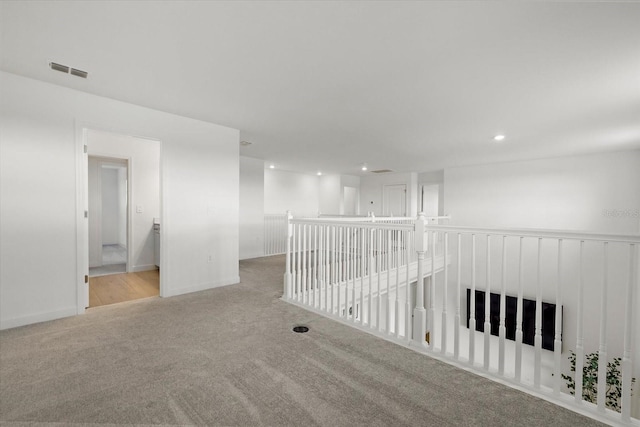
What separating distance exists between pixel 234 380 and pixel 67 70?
3.17 m

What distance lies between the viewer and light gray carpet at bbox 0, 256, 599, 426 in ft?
5.51

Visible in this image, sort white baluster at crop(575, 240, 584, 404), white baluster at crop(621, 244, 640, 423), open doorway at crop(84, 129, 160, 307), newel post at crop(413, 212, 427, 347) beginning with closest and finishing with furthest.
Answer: white baluster at crop(621, 244, 640, 423) → white baluster at crop(575, 240, 584, 404) → newel post at crop(413, 212, 427, 347) → open doorway at crop(84, 129, 160, 307)

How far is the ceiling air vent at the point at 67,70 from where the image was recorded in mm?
2643

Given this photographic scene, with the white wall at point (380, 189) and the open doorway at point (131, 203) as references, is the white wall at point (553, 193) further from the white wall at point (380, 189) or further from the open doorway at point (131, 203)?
the open doorway at point (131, 203)

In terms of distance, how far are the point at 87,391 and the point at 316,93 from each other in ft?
10.6

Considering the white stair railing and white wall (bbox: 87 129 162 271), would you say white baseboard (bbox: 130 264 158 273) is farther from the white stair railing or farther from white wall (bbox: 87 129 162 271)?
the white stair railing

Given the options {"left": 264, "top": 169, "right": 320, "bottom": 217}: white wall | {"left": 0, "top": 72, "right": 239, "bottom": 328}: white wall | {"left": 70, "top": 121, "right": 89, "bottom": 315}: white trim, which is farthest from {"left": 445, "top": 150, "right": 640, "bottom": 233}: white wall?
{"left": 70, "top": 121, "right": 89, "bottom": 315}: white trim

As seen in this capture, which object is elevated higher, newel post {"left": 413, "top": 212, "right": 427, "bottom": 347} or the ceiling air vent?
the ceiling air vent

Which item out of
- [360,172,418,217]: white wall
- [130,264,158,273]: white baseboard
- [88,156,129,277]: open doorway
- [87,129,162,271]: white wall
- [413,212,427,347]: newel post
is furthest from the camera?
[360,172,418,217]: white wall

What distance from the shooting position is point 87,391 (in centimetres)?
188

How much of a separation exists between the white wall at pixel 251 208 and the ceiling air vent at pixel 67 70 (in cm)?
420

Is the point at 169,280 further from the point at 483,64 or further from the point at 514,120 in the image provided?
the point at 514,120

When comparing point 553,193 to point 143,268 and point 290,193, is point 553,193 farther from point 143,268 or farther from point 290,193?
point 143,268

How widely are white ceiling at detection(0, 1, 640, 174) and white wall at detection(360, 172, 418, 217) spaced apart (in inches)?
196
